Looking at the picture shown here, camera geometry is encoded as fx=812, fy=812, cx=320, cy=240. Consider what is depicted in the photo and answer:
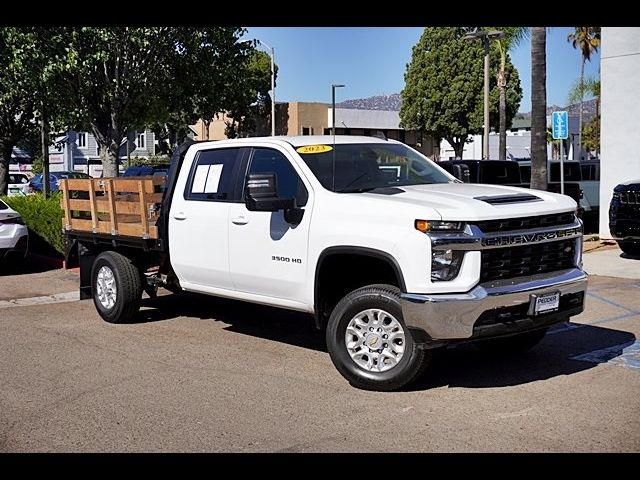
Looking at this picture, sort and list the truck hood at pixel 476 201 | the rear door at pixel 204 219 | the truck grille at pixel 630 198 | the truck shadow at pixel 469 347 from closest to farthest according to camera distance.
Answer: the truck hood at pixel 476 201, the truck shadow at pixel 469 347, the rear door at pixel 204 219, the truck grille at pixel 630 198

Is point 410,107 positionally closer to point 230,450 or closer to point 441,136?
point 441,136

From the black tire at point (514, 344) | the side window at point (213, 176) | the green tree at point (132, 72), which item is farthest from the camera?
the green tree at point (132, 72)

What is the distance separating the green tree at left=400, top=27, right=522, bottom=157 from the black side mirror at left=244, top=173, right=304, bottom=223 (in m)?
39.6

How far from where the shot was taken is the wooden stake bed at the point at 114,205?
8.75 metres

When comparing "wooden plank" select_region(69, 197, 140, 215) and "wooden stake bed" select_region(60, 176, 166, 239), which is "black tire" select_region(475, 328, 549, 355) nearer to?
"wooden stake bed" select_region(60, 176, 166, 239)

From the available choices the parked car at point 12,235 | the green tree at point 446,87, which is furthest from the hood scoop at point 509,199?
the green tree at point 446,87

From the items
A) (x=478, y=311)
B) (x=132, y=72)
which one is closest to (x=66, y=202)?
(x=478, y=311)

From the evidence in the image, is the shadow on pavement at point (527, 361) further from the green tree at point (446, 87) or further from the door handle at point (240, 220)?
the green tree at point (446, 87)

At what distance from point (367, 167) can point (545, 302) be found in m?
2.06

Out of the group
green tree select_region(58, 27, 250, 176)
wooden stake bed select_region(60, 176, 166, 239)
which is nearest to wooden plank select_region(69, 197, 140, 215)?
wooden stake bed select_region(60, 176, 166, 239)

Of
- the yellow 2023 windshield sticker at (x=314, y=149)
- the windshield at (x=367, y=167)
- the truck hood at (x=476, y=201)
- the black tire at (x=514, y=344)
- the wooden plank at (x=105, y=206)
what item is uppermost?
the yellow 2023 windshield sticker at (x=314, y=149)

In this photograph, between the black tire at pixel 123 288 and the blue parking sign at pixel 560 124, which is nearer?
the black tire at pixel 123 288

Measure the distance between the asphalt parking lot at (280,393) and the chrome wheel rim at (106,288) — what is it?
0.27 meters
